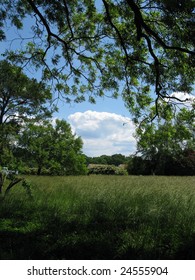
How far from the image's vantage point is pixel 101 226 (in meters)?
7.59

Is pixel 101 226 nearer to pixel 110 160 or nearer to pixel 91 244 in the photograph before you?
pixel 91 244

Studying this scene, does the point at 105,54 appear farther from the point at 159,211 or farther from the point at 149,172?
the point at 149,172

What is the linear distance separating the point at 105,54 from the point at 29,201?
6.41m

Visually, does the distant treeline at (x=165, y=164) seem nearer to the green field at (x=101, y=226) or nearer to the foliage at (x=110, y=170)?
the foliage at (x=110, y=170)

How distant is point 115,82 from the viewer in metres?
13.2

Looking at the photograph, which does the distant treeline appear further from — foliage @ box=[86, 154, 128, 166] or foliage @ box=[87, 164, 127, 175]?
foliage @ box=[86, 154, 128, 166]

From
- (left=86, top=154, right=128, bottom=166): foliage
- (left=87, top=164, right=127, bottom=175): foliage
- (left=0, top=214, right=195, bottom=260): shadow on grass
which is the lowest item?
(left=0, top=214, right=195, bottom=260): shadow on grass

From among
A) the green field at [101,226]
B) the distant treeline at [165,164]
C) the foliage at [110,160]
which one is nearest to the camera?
the green field at [101,226]

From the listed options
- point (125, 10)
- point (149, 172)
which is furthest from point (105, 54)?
point (149, 172)

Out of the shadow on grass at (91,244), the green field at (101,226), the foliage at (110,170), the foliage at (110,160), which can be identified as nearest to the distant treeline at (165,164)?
the foliage at (110,170)

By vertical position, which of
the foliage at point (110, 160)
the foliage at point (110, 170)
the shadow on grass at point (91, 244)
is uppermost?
the foliage at point (110, 160)

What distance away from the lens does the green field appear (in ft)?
20.0

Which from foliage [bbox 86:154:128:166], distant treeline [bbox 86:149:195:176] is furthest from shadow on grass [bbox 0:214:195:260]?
foliage [bbox 86:154:128:166]

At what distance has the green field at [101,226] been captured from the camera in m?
6.09
